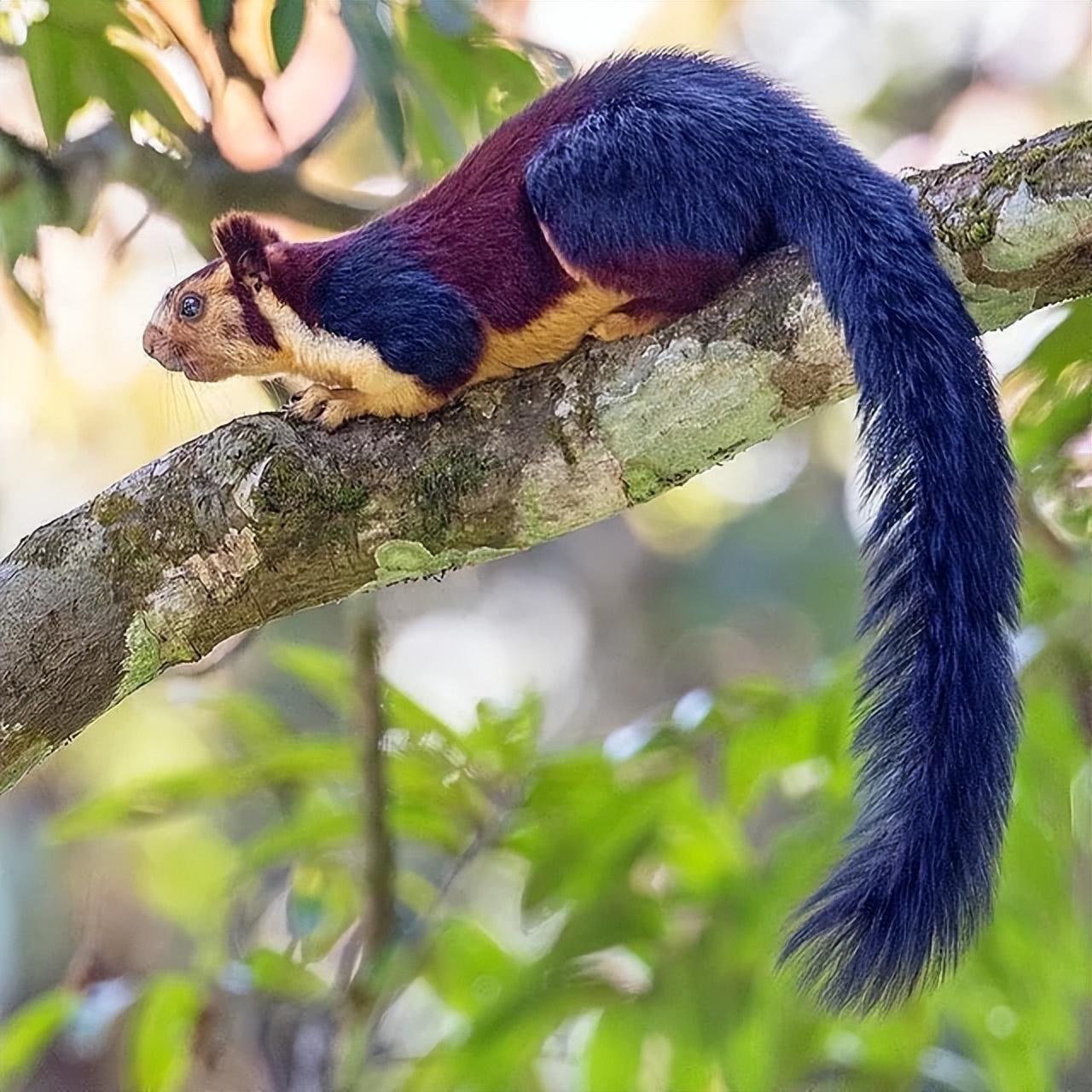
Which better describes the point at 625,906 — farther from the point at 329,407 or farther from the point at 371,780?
the point at 329,407

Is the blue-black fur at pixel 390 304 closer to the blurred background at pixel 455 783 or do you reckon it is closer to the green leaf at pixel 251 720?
the blurred background at pixel 455 783

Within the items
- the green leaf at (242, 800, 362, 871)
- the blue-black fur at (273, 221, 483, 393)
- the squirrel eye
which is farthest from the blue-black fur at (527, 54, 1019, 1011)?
the green leaf at (242, 800, 362, 871)

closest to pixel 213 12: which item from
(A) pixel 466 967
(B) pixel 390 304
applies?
(B) pixel 390 304

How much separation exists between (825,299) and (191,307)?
0.83 metres

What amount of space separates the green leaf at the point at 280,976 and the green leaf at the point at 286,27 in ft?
4.09

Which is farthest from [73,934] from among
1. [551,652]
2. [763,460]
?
[763,460]

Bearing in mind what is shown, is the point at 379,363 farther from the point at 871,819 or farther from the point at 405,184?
the point at 405,184

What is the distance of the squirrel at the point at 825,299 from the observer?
52.6 inches

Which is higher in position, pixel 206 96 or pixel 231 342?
pixel 206 96

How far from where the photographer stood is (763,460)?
594 cm

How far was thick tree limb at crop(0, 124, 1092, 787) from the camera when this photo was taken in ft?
4.81

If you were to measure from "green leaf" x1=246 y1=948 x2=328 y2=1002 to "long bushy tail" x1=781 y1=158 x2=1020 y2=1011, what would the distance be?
3.63 ft

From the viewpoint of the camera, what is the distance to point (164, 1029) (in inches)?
85.2

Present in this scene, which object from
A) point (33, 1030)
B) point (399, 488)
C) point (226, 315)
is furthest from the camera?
point (33, 1030)
